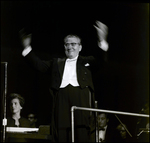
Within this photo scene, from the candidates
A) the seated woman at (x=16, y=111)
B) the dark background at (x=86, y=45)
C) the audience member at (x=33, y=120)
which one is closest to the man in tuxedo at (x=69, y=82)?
the dark background at (x=86, y=45)

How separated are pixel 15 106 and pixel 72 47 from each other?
3.43ft

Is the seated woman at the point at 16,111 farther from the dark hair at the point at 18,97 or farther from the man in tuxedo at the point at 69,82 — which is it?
the man in tuxedo at the point at 69,82

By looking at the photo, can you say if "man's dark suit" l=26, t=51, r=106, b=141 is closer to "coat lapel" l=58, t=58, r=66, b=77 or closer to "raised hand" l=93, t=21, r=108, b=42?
"coat lapel" l=58, t=58, r=66, b=77

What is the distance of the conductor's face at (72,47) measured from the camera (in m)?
3.90

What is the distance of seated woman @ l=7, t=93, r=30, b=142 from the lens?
3807 millimetres

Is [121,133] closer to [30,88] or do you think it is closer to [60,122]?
[60,122]

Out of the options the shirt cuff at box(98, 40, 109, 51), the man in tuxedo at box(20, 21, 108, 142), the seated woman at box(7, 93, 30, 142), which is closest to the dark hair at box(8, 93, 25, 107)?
the seated woman at box(7, 93, 30, 142)

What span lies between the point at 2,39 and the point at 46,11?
71cm

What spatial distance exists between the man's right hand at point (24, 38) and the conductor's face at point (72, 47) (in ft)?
1.62

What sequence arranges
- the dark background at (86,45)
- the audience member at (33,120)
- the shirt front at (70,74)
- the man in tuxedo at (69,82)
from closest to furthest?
1. the man in tuxedo at (69,82)
2. the shirt front at (70,74)
3. the audience member at (33,120)
4. the dark background at (86,45)

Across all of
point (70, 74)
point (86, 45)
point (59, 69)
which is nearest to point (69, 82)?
point (70, 74)

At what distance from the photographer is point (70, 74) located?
3.78 m

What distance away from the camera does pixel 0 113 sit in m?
3.75

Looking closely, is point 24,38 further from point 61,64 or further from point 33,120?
point 33,120
